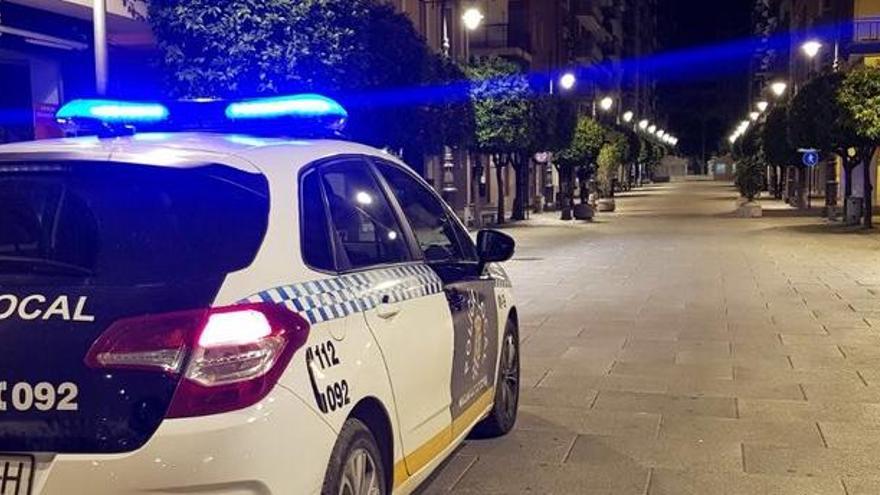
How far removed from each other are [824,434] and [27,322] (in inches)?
188

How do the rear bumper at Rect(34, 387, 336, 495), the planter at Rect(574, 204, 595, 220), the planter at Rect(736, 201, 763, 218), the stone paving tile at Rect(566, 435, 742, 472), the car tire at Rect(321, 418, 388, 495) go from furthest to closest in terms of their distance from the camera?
the planter at Rect(574, 204, 595, 220) < the planter at Rect(736, 201, 763, 218) < the stone paving tile at Rect(566, 435, 742, 472) < the car tire at Rect(321, 418, 388, 495) < the rear bumper at Rect(34, 387, 336, 495)

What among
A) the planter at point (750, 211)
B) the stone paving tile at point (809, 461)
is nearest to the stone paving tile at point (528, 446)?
the stone paving tile at point (809, 461)

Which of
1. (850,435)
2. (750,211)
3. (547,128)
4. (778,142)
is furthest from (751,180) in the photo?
(850,435)

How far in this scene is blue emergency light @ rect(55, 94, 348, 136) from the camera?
168 inches

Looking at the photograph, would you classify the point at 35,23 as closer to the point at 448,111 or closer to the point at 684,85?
the point at 448,111

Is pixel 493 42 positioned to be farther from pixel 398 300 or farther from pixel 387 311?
pixel 387 311

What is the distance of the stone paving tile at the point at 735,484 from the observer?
4.76 meters

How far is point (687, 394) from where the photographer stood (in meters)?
6.87

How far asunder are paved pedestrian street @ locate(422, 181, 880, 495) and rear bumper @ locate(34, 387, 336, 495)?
2.25 meters

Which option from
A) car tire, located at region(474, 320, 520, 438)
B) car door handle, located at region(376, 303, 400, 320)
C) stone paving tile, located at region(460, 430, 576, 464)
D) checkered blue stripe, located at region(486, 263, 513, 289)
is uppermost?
car door handle, located at region(376, 303, 400, 320)

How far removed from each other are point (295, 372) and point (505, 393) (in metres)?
2.99

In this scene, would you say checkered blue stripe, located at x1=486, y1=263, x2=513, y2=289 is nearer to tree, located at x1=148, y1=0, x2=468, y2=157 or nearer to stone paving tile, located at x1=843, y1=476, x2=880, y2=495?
stone paving tile, located at x1=843, y1=476, x2=880, y2=495

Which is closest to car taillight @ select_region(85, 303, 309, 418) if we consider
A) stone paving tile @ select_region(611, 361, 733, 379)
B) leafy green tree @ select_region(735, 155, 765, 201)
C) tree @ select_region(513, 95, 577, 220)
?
stone paving tile @ select_region(611, 361, 733, 379)

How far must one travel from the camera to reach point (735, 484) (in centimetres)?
488
